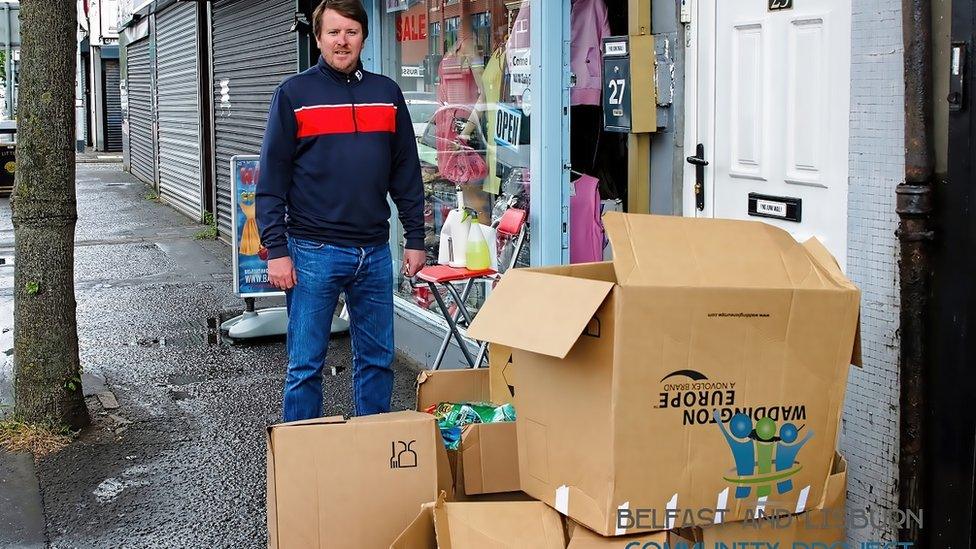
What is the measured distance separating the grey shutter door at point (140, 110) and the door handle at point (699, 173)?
54.9 ft

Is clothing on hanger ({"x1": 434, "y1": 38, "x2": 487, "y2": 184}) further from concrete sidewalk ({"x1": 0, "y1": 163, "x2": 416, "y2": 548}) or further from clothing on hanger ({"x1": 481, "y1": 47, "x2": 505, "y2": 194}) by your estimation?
concrete sidewalk ({"x1": 0, "y1": 163, "x2": 416, "y2": 548})

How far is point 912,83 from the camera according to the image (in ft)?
11.6

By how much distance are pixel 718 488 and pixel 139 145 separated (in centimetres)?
2215

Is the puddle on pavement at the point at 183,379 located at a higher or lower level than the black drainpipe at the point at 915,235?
lower

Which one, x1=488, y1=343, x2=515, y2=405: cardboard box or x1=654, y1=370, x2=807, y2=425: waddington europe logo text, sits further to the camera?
x1=488, y1=343, x2=515, y2=405: cardboard box

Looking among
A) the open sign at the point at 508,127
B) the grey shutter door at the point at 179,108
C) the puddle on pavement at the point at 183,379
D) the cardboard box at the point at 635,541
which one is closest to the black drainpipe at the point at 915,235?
the cardboard box at the point at 635,541

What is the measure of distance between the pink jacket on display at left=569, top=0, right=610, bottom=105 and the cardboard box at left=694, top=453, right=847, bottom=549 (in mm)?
3114

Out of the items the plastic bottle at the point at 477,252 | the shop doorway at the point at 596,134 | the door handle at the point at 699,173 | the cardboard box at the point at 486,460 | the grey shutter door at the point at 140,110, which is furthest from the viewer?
the grey shutter door at the point at 140,110

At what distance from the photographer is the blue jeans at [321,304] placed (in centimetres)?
471

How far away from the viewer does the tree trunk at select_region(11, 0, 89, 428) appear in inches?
222

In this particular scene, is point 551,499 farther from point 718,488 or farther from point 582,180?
point 582,180

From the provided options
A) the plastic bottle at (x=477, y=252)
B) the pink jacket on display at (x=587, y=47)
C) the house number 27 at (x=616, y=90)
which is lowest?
the plastic bottle at (x=477, y=252)

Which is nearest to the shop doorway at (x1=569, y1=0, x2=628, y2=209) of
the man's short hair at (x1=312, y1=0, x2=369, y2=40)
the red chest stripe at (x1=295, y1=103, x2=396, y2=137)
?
the red chest stripe at (x1=295, y1=103, x2=396, y2=137)

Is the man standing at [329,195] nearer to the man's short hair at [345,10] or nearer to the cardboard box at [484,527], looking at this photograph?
the man's short hair at [345,10]
